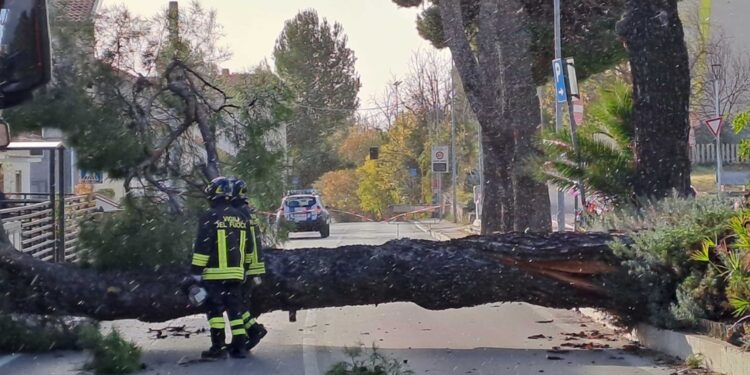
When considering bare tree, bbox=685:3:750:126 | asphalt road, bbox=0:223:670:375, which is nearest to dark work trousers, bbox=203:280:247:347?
asphalt road, bbox=0:223:670:375

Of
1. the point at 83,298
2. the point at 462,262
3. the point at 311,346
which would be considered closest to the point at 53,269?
the point at 83,298

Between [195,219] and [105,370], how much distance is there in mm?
2861

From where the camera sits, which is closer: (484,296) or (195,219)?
(484,296)

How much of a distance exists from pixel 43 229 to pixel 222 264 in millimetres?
10710

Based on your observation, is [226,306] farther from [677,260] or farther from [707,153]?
[707,153]

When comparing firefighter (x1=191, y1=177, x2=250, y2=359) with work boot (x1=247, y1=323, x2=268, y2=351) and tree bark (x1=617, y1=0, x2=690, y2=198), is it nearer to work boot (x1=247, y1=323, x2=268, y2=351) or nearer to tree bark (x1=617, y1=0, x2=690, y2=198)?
work boot (x1=247, y1=323, x2=268, y2=351)

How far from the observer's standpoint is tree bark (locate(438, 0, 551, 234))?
68.5 feet

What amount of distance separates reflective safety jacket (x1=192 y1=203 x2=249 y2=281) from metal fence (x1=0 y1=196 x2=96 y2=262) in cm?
812

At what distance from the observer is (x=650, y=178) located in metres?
14.3

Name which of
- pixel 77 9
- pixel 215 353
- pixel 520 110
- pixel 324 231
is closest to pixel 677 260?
pixel 215 353

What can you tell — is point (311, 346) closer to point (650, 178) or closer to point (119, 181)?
point (119, 181)

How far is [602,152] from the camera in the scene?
15273mm

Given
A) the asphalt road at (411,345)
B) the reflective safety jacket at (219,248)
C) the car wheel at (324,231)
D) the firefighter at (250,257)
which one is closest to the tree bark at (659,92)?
the asphalt road at (411,345)

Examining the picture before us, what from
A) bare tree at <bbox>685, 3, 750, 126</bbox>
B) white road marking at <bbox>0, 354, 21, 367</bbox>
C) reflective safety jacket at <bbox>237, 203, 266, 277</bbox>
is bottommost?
white road marking at <bbox>0, 354, 21, 367</bbox>
